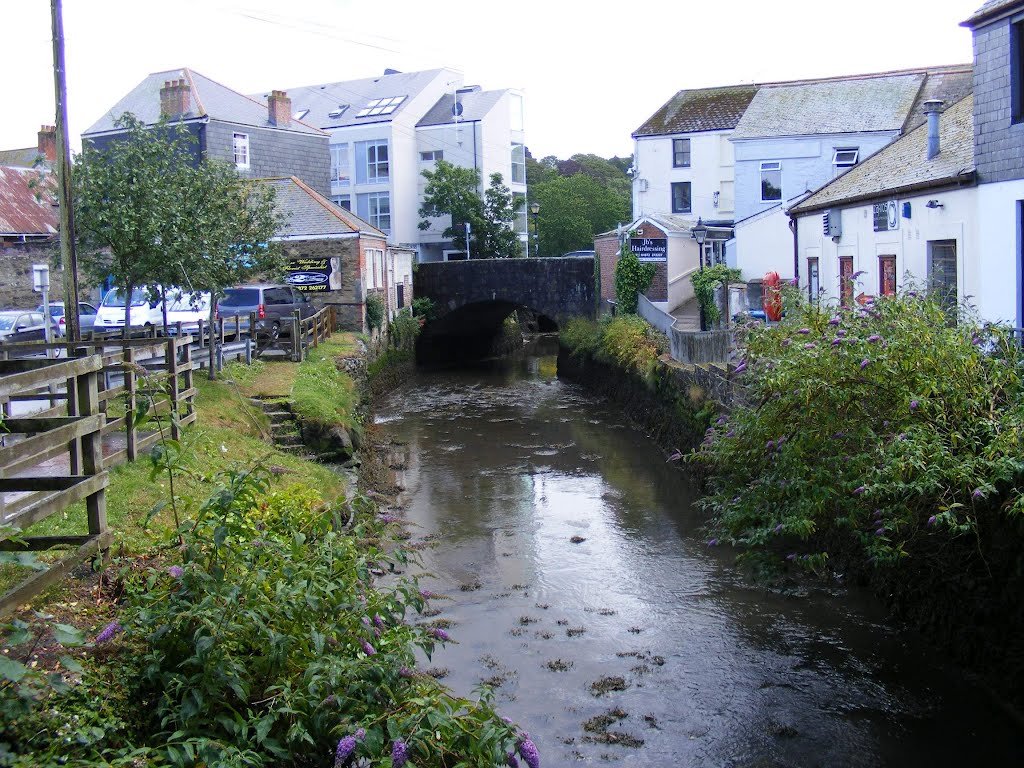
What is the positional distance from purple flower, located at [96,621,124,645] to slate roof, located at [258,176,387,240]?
26.9m

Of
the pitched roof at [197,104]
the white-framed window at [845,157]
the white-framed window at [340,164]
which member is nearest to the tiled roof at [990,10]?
the white-framed window at [845,157]

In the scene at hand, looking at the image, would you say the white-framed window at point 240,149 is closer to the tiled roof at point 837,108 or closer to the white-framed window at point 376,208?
the white-framed window at point 376,208

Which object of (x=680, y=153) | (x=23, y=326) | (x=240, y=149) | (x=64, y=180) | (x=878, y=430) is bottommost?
(x=878, y=430)

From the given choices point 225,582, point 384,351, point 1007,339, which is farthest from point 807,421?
point 384,351

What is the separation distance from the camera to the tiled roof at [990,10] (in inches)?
563

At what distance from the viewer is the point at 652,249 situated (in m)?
35.2

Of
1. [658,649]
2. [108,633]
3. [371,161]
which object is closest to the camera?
[108,633]

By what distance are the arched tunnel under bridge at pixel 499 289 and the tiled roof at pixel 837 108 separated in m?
8.17

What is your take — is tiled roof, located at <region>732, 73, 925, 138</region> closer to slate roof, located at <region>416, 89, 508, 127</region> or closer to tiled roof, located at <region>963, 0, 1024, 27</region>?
slate roof, located at <region>416, 89, 508, 127</region>

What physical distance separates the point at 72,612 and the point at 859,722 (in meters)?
6.95

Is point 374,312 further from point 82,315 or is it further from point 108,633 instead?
point 108,633

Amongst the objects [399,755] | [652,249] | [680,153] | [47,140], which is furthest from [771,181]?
[399,755]

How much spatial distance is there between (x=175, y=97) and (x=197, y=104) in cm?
77

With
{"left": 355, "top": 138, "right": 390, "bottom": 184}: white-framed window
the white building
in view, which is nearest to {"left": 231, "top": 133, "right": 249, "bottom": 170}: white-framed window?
the white building
